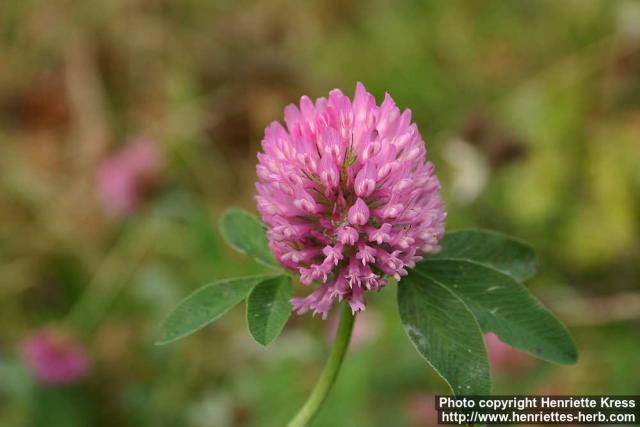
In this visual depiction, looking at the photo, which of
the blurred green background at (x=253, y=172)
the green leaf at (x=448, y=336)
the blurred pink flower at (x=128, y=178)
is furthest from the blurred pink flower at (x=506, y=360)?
the blurred pink flower at (x=128, y=178)

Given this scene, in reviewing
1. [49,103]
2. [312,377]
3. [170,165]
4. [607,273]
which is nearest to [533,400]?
[312,377]

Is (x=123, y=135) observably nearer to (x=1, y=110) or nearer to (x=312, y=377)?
(x=1, y=110)

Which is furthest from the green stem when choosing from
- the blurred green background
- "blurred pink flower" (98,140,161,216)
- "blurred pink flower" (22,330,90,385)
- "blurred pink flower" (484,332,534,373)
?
"blurred pink flower" (98,140,161,216)

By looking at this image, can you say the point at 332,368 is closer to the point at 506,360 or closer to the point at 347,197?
the point at 347,197

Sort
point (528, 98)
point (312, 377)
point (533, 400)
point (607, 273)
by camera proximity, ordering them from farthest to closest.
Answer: point (528, 98) < point (607, 273) < point (312, 377) < point (533, 400)

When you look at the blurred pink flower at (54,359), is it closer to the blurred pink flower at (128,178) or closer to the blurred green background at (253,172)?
the blurred green background at (253,172)

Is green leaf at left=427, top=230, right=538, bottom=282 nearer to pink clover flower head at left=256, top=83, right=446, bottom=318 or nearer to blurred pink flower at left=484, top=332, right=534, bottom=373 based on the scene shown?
pink clover flower head at left=256, top=83, right=446, bottom=318

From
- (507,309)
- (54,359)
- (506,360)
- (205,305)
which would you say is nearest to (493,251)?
(507,309)
